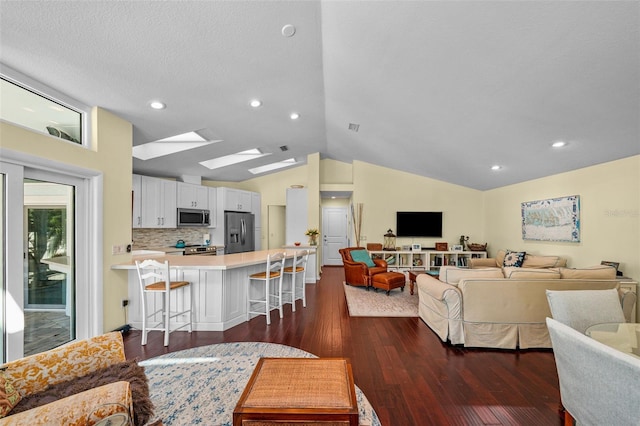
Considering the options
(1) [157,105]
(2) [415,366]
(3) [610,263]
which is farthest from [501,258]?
(1) [157,105]

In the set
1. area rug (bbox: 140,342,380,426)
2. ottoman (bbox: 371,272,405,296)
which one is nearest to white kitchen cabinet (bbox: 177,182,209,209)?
area rug (bbox: 140,342,380,426)

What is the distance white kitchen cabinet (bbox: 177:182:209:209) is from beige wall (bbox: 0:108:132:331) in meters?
2.34

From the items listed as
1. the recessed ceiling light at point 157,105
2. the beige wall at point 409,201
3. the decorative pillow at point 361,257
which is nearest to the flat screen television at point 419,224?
the beige wall at point 409,201

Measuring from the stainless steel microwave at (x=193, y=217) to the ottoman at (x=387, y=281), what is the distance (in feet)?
13.0

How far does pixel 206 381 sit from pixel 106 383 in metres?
1.06

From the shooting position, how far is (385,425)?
1.80 meters

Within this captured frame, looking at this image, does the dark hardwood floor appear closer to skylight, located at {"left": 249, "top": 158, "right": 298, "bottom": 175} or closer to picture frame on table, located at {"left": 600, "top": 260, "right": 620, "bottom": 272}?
picture frame on table, located at {"left": 600, "top": 260, "right": 620, "bottom": 272}

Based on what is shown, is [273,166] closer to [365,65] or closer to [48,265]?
[365,65]

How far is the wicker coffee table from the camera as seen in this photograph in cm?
132

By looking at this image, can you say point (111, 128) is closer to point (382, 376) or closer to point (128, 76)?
point (128, 76)

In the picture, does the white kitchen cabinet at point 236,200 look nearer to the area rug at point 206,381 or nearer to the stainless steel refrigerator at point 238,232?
the stainless steel refrigerator at point 238,232

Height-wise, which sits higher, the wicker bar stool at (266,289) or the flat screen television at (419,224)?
the flat screen television at (419,224)

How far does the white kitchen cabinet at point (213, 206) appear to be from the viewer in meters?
6.38

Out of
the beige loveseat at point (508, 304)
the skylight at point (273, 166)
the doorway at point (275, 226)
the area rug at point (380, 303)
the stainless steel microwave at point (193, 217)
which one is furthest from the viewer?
the doorway at point (275, 226)
